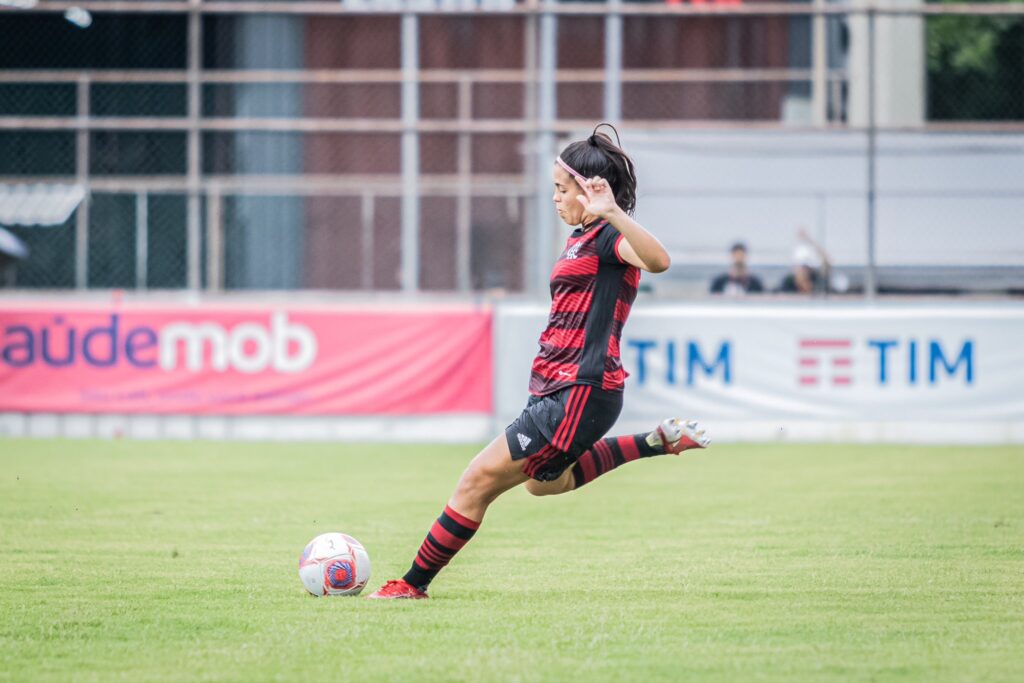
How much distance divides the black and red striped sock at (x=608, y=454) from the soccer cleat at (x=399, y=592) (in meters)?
0.88

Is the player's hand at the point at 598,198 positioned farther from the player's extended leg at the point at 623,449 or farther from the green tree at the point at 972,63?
the green tree at the point at 972,63

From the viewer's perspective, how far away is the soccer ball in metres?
6.87

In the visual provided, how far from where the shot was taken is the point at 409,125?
55.1 feet

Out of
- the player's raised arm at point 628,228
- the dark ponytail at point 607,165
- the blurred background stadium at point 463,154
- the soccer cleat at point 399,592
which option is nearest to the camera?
the player's raised arm at point 628,228

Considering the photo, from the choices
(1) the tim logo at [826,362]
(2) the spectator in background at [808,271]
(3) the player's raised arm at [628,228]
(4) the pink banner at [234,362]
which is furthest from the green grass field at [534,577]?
(2) the spectator in background at [808,271]

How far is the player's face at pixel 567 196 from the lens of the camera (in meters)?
6.53

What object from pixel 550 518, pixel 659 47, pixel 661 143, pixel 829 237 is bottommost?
pixel 550 518

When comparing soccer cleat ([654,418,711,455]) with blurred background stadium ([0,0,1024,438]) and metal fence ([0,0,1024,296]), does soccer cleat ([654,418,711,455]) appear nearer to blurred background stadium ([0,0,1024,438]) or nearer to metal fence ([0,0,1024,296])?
blurred background stadium ([0,0,1024,438])

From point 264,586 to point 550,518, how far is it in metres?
3.34

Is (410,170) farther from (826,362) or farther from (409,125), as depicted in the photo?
(826,362)

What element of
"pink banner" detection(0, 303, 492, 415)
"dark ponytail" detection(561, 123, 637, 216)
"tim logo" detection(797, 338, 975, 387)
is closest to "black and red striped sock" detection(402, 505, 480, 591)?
"dark ponytail" detection(561, 123, 637, 216)

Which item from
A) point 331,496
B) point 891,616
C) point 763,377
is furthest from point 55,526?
point 763,377

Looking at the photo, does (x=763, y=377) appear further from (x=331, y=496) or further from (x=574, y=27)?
(x=574, y=27)

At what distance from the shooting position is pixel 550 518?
10.2m
